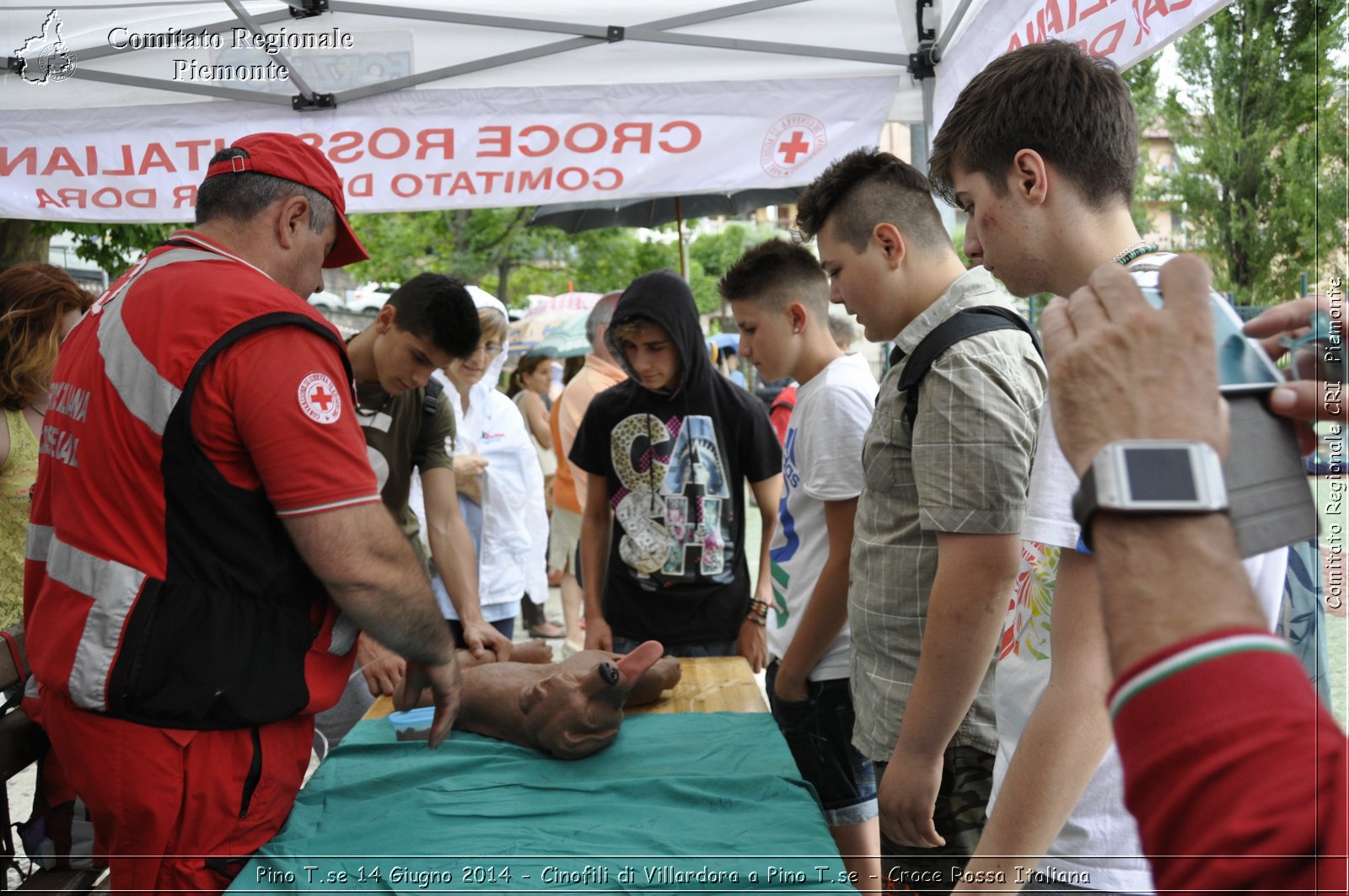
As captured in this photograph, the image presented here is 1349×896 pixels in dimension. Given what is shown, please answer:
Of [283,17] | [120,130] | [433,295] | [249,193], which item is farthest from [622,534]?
[120,130]

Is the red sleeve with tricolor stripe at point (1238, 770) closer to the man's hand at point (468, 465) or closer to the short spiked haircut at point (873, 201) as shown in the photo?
the short spiked haircut at point (873, 201)

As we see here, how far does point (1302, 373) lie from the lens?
0.78m

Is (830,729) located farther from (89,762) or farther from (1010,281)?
(89,762)

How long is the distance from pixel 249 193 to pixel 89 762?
1.17 meters

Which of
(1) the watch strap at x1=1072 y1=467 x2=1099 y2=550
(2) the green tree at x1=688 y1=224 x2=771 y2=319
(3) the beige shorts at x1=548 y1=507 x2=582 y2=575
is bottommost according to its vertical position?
(3) the beige shorts at x1=548 y1=507 x2=582 y2=575

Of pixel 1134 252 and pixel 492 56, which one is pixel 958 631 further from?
pixel 492 56

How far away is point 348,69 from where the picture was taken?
3.70 meters

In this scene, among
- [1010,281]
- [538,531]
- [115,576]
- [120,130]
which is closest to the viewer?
[1010,281]

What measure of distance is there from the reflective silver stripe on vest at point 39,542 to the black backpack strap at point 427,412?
1.50 m

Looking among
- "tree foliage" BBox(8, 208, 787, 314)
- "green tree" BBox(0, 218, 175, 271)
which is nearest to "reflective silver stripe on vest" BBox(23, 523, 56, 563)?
"green tree" BBox(0, 218, 175, 271)

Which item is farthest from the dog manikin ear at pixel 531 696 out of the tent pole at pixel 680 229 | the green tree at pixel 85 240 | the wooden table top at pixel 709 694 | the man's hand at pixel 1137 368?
the green tree at pixel 85 240

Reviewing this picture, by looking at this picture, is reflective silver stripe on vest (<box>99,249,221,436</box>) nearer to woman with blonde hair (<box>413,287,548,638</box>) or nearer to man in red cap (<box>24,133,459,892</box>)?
man in red cap (<box>24,133,459,892</box>)

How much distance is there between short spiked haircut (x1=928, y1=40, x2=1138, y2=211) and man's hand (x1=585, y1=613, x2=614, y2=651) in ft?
7.35

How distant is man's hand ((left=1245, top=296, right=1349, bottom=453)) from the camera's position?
0.71 meters
